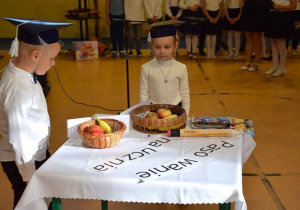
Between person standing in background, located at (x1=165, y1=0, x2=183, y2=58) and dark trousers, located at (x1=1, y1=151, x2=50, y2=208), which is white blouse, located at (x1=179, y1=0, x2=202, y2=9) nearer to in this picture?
person standing in background, located at (x1=165, y1=0, x2=183, y2=58)

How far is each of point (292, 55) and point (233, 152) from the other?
7.19 metres

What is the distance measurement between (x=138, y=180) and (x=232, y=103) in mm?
3796

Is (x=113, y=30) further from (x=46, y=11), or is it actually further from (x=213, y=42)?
(x=46, y=11)

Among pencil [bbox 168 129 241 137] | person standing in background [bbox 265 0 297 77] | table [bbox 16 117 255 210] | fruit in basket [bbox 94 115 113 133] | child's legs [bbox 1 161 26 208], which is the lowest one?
child's legs [bbox 1 161 26 208]

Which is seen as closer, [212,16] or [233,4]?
[233,4]

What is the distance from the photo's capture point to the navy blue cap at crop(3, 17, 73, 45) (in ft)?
6.45

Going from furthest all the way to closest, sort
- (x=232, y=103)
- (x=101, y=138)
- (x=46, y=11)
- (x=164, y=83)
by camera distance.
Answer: (x=46, y=11) → (x=232, y=103) → (x=164, y=83) → (x=101, y=138)

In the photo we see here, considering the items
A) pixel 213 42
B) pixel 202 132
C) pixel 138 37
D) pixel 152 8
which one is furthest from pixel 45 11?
pixel 202 132

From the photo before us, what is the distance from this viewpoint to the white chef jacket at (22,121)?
1.95m

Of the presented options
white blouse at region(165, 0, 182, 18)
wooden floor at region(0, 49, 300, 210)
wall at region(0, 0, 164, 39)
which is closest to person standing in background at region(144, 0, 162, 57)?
white blouse at region(165, 0, 182, 18)

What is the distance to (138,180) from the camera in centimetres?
167

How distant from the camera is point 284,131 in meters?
4.25

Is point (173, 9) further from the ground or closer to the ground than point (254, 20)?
further from the ground

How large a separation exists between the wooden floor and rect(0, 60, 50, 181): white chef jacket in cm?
93
